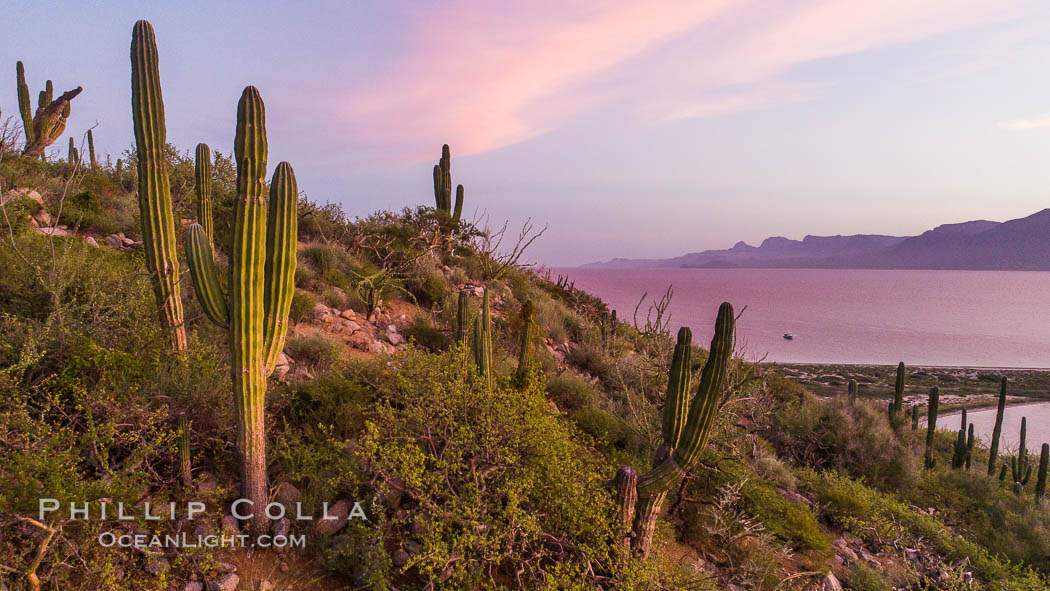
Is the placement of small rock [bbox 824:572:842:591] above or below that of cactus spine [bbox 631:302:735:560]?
below

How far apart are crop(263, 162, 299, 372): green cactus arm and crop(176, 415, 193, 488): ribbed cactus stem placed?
88cm

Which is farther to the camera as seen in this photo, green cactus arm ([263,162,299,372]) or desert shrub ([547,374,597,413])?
desert shrub ([547,374,597,413])

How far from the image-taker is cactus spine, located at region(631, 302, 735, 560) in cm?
491

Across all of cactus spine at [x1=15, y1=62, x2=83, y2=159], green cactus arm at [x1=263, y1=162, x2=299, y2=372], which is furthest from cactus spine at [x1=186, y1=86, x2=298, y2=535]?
cactus spine at [x1=15, y1=62, x2=83, y2=159]

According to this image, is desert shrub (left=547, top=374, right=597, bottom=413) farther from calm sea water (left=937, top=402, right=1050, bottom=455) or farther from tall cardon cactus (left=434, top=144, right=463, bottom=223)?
calm sea water (left=937, top=402, right=1050, bottom=455)

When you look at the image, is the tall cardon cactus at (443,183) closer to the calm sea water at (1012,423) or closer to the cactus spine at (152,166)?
the cactus spine at (152,166)

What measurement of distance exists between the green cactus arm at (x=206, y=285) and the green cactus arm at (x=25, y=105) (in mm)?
13121

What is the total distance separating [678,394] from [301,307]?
6.73m

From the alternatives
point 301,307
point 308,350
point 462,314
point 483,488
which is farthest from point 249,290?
point 301,307

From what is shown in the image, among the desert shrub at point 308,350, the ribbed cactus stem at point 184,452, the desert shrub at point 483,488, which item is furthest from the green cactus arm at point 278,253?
Answer: the desert shrub at point 308,350

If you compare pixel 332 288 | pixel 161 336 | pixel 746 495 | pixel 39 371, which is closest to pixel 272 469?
pixel 161 336

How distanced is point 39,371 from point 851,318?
78914mm

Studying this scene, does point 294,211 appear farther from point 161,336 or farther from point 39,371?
point 39,371

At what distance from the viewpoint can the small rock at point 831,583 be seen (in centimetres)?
580
